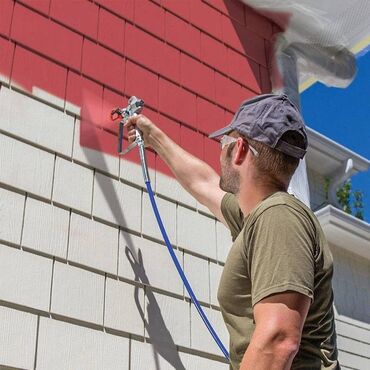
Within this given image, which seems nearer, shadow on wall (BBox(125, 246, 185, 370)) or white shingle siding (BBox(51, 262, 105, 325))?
white shingle siding (BBox(51, 262, 105, 325))

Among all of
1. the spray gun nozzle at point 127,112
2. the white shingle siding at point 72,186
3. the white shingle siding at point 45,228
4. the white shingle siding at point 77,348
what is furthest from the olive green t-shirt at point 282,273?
the spray gun nozzle at point 127,112

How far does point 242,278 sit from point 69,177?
1.27m

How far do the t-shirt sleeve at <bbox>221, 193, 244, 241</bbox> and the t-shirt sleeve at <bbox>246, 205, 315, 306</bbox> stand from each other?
0.72 metres

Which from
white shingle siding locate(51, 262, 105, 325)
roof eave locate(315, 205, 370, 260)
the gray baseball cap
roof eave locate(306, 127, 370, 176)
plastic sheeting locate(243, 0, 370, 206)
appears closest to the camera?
the gray baseball cap

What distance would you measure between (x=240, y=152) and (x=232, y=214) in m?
0.59

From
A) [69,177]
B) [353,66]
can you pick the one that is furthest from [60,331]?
[353,66]

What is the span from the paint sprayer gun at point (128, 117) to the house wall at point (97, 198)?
0.05m

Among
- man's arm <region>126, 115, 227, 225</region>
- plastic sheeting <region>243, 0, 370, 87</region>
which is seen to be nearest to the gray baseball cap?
man's arm <region>126, 115, 227, 225</region>

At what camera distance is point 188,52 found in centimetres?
377

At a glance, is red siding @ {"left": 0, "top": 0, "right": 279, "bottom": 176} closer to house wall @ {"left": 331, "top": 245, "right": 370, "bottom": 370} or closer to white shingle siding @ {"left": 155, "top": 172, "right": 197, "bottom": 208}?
white shingle siding @ {"left": 155, "top": 172, "right": 197, "bottom": 208}

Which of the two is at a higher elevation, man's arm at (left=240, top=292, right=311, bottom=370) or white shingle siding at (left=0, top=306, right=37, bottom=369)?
white shingle siding at (left=0, top=306, right=37, bottom=369)

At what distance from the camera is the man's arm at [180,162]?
9.98ft

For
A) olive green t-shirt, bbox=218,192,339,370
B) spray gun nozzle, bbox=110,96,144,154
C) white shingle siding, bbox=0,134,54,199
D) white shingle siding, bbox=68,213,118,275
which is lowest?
olive green t-shirt, bbox=218,192,339,370

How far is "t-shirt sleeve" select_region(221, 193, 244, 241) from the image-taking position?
2502mm
